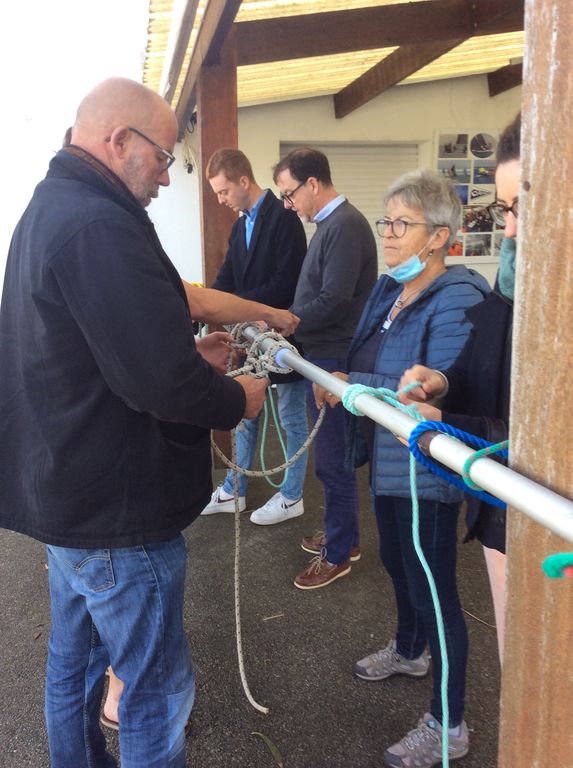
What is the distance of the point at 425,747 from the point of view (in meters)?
1.78

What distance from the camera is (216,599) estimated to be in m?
2.77

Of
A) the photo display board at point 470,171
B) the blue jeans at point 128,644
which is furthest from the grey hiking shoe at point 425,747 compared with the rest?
the photo display board at point 470,171

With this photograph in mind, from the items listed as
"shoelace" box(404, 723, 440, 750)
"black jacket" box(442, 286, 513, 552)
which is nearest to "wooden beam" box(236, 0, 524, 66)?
"black jacket" box(442, 286, 513, 552)

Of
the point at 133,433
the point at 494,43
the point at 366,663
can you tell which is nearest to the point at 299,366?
the point at 133,433

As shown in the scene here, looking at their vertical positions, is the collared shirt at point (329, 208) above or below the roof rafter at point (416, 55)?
below

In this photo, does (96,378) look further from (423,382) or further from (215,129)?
(215,129)

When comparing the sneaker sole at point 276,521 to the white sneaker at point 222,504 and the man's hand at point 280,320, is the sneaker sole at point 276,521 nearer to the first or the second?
the white sneaker at point 222,504

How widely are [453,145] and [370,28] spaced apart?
Result: 3.20m

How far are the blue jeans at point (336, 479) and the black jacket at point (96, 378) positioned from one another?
46.9 inches

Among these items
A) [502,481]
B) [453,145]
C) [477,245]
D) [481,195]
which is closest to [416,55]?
[453,145]

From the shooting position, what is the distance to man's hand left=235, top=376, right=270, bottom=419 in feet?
4.88

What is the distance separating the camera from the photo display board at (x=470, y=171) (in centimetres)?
704

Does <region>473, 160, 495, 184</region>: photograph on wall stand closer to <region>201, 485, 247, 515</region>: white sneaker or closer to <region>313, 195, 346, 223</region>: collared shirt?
<region>313, 195, 346, 223</region>: collared shirt

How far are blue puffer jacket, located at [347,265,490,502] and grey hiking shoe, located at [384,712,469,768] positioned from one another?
2.46ft
